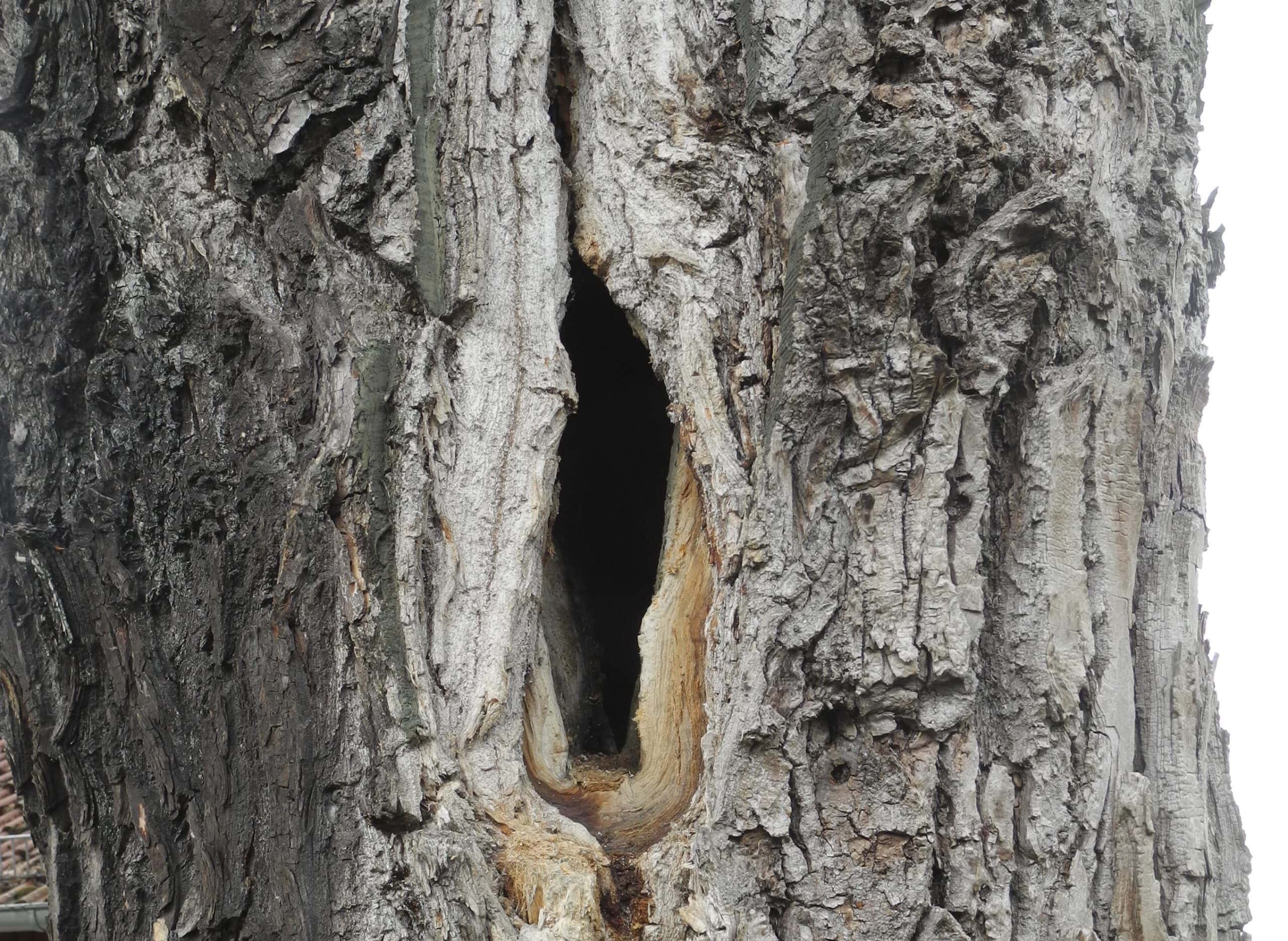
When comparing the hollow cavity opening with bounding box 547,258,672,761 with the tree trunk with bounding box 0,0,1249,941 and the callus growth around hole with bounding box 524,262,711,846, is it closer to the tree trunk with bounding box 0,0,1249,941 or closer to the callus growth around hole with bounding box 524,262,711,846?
the callus growth around hole with bounding box 524,262,711,846

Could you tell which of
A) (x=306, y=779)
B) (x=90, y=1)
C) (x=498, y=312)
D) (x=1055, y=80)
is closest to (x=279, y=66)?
(x=90, y=1)

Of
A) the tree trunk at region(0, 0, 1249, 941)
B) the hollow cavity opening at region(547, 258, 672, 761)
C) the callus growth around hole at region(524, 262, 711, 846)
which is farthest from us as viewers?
the hollow cavity opening at region(547, 258, 672, 761)

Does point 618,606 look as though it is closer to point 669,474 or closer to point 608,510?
point 608,510

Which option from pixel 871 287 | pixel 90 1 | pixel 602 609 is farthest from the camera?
pixel 602 609

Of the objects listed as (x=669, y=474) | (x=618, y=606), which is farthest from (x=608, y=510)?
(x=669, y=474)

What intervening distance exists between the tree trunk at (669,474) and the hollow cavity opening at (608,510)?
262mm

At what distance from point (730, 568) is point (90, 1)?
1.32m

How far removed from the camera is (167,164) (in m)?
1.60

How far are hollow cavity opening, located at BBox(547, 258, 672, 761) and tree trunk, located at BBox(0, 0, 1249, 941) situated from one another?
0.26 meters

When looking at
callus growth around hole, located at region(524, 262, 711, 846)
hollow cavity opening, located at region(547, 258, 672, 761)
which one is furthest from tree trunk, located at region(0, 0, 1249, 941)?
hollow cavity opening, located at region(547, 258, 672, 761)

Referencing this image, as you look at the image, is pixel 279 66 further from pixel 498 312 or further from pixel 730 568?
pixel 730 568

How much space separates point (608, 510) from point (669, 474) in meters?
0.53

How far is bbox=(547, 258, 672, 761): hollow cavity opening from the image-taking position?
6.15 ft

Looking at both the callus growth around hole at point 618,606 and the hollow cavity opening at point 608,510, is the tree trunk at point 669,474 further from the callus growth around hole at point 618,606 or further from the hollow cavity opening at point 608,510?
the hollow cavity opening at point 608,510
